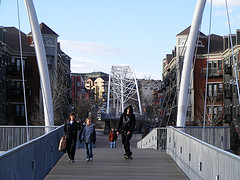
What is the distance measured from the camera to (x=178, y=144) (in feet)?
47.6

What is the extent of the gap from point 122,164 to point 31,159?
16.4ft

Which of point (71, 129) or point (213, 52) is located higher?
point (213, 52)

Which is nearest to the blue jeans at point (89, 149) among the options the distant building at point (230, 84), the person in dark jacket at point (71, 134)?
the person in dark jacket at point (71, 134)

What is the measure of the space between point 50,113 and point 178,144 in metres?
Answer: 8.68

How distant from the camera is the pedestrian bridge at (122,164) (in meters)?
7.71

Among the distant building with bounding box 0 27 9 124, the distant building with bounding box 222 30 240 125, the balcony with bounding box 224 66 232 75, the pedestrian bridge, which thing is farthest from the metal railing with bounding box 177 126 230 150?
the distant building with bounding box 0 27 9 124

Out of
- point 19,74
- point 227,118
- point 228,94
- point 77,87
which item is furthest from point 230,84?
point 77,87

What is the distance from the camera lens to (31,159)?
990 centimetres

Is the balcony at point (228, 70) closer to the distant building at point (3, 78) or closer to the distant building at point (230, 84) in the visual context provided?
the distant building at point (230, 84)

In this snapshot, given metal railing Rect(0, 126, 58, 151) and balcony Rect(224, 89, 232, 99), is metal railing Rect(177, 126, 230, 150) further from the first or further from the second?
balcony Rect(224, 89, 232, 99)

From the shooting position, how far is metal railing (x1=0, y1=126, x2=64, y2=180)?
748cm

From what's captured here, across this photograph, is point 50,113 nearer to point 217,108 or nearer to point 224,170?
point 224,170

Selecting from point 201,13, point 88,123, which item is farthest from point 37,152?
point 201,13

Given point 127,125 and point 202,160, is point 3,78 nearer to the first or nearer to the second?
point 127,125
